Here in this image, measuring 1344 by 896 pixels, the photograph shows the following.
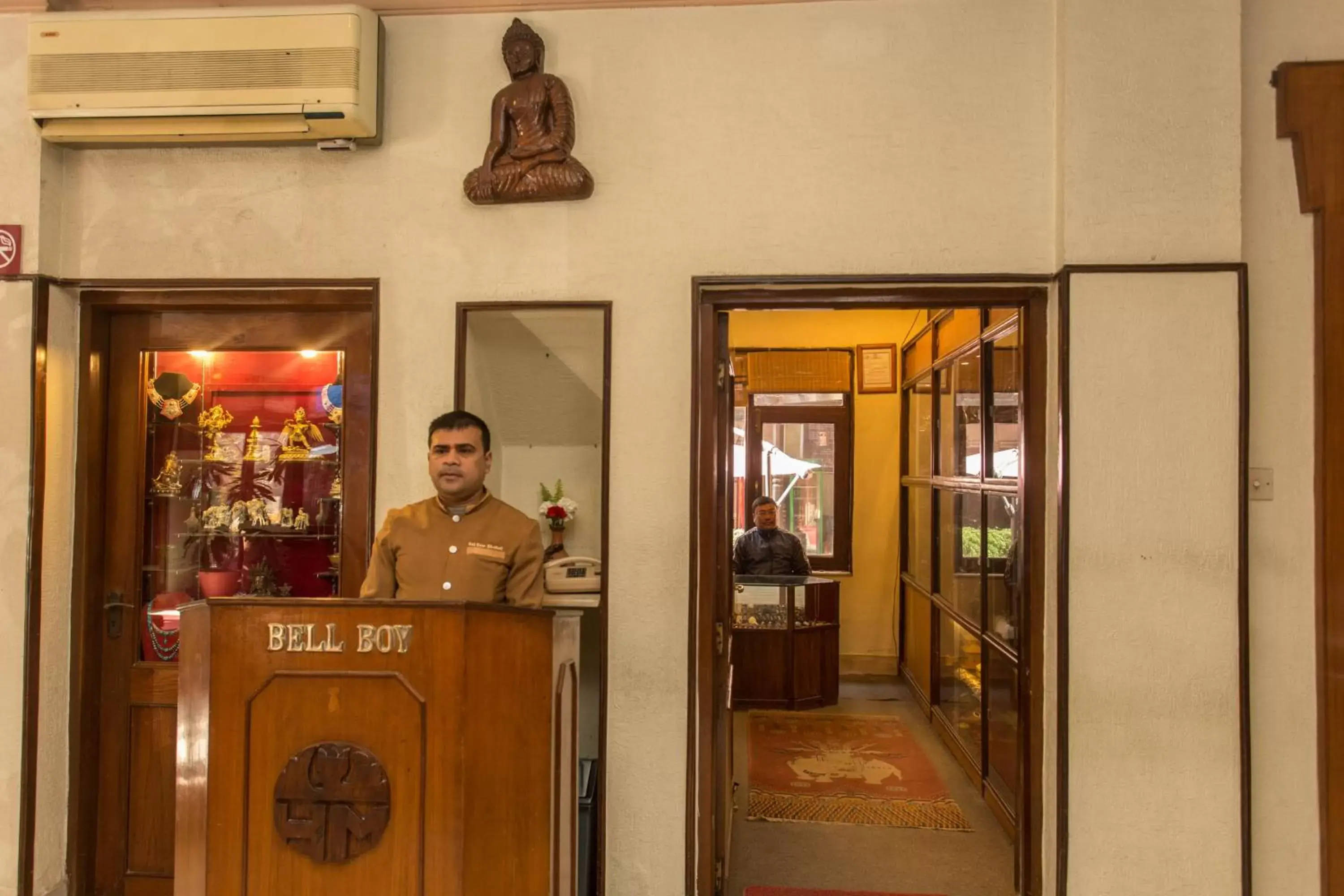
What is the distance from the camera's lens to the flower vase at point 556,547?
3152 mm

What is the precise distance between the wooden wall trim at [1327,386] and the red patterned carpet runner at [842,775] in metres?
1.49

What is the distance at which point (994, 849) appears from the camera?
132 inches

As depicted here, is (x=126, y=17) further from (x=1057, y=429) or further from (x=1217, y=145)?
(x=1217, y=145)

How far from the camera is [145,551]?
2.90m

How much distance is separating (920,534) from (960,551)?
1168 millimetres

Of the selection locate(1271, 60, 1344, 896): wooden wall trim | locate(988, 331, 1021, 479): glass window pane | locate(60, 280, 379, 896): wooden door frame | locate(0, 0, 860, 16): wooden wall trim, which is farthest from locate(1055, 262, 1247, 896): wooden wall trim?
locate(60, 280, 379, 896): wooden door frame

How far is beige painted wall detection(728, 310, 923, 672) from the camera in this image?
20.5 ft

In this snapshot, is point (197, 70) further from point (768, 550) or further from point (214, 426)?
point (768, 550)

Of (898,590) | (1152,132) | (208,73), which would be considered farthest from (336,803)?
(898,590)

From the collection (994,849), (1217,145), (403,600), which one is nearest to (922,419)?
(994,849)

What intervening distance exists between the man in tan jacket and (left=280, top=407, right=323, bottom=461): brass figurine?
719 mm

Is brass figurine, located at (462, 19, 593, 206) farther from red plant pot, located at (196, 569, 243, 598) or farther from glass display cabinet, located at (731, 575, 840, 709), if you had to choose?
glass display cabinet, located at (731, 575, 840, 709)

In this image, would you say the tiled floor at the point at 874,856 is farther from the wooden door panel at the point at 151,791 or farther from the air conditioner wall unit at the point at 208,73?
the air conditioner wall unit at the point at 208,73

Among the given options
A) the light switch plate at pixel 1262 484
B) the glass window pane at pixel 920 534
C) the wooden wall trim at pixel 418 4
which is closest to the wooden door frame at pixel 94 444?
the wooden wall trim at pixel 418 4
